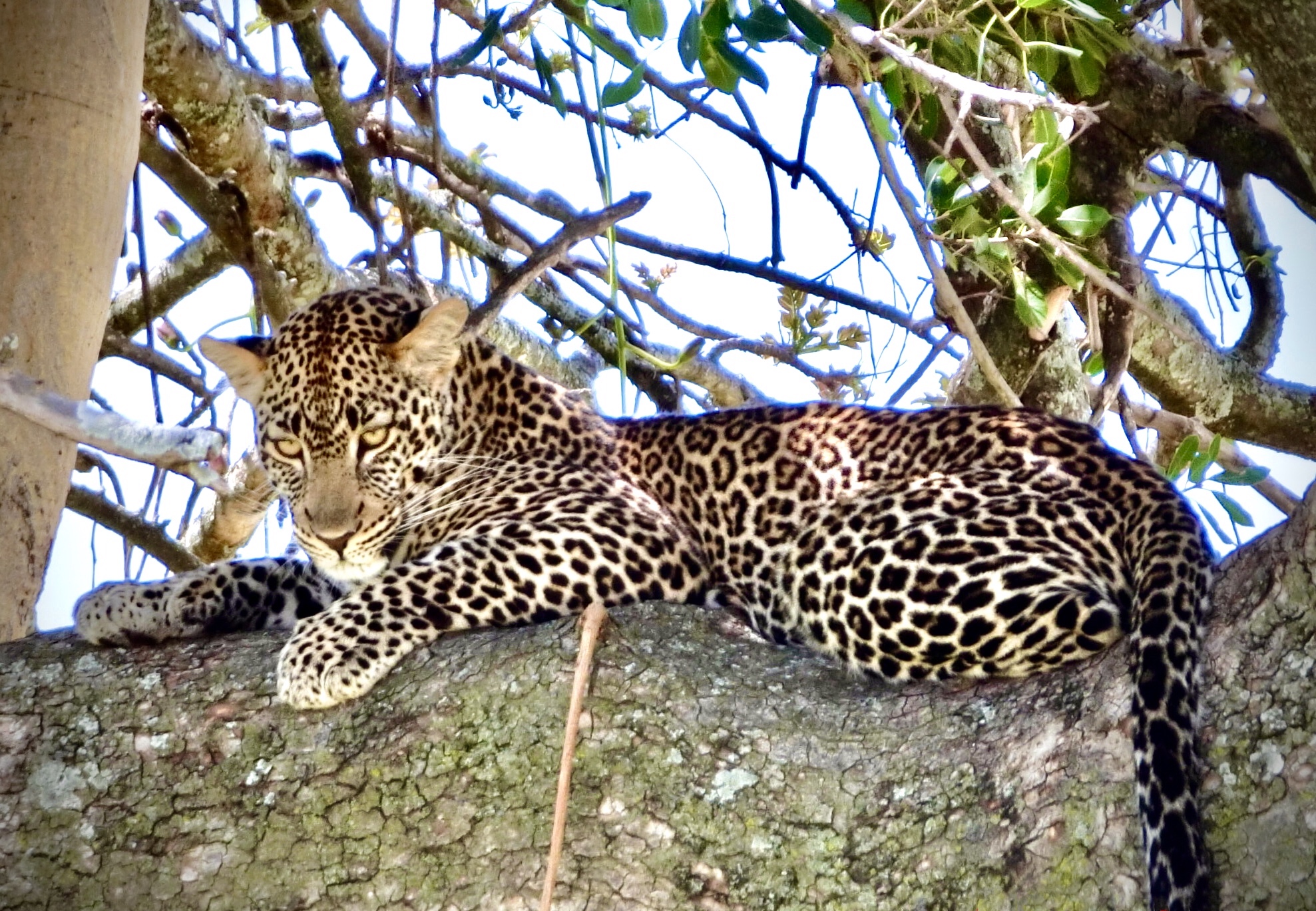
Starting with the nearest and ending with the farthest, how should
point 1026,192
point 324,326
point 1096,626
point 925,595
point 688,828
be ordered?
point 688,828
point 1096,626
point 925,595
point 1026,192
point 324,326

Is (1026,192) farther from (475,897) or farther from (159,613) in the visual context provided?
(159,613)

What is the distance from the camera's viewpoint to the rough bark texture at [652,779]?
11.3ft

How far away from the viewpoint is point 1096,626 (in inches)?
158

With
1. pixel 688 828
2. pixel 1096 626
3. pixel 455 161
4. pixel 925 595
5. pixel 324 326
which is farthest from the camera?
pixel 455 161

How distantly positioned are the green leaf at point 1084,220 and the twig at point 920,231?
39 centimetres

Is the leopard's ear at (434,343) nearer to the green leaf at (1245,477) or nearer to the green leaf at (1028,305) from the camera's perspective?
the green leaf at (1028,305)

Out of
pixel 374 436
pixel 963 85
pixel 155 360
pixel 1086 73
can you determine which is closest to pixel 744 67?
pixel 963 85

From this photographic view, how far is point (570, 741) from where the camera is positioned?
3656 mm

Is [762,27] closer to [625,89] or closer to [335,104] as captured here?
[625,89]

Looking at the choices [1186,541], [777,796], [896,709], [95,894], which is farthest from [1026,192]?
[95,894]

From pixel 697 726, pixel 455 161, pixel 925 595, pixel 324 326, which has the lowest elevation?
pixel 697 726

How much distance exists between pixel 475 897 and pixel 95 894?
3.08 ft

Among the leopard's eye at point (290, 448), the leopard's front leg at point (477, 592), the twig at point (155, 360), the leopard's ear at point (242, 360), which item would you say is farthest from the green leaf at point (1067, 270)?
the twig at point (155, 360)

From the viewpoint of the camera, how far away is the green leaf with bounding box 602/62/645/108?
3871 millimetres
